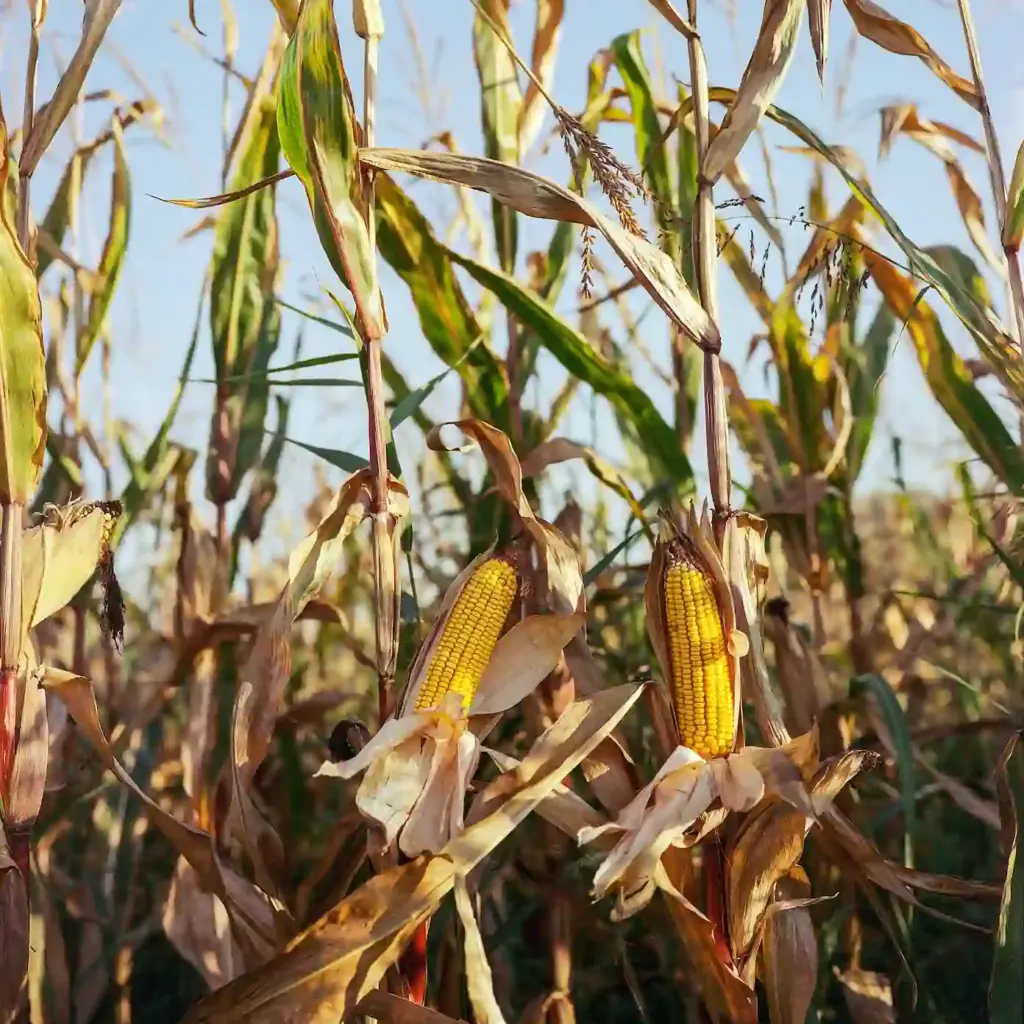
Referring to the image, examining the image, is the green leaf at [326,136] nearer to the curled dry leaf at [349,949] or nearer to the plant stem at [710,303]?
the plant stem at [710,303]

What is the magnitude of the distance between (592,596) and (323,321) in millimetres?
935

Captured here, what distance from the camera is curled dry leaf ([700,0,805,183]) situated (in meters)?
1.53

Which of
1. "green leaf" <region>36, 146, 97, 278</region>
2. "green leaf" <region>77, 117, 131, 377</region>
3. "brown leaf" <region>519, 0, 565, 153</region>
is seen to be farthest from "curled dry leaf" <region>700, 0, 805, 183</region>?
"green leaf" <region>36, 146, 97, 278</region>


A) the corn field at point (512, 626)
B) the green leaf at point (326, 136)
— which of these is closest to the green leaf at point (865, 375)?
the corn field at point (512, 626)

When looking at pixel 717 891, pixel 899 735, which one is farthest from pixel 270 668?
pixel 899 735

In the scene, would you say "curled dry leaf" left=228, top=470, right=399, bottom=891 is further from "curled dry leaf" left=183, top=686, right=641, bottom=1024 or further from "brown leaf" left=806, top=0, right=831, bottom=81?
"brown leaf" left=806, top=0, right=831, bottom=81

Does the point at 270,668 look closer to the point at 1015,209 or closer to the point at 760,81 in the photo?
the point at 760,81

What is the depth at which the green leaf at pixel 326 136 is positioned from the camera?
1422 millimetres

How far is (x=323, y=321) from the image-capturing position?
6.62 ft

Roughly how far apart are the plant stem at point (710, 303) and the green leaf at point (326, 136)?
48 cm

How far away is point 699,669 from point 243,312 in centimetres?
158

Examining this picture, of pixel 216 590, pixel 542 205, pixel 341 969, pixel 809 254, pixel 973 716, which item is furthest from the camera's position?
pixel 973 716

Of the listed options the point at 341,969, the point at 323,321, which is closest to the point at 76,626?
the point at 323,321

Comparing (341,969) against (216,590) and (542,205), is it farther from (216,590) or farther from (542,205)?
(216,590)
